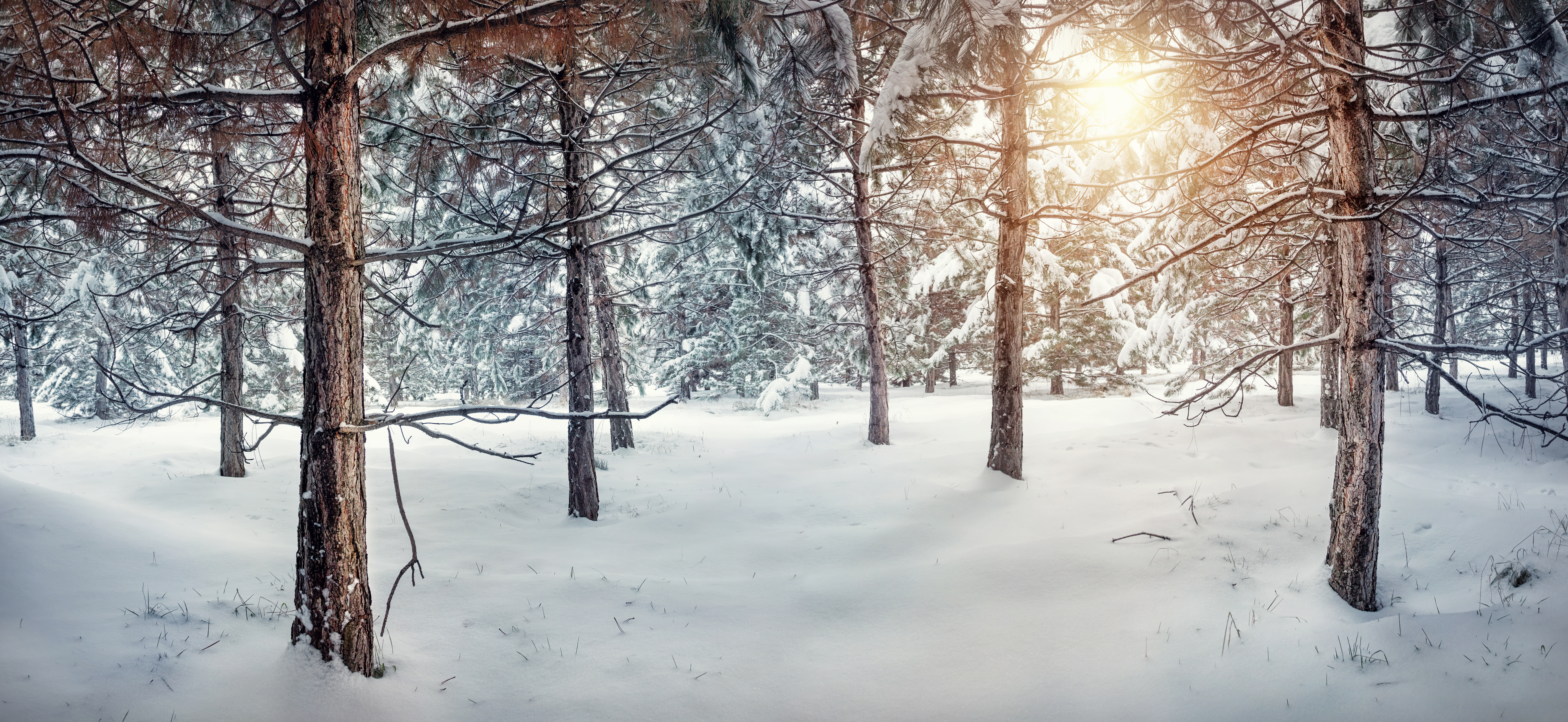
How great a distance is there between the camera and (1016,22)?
5191mm

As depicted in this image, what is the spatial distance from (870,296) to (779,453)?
362 cm

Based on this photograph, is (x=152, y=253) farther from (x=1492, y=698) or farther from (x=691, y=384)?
(x=691, y=384)

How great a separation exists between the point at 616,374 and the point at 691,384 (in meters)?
16.9

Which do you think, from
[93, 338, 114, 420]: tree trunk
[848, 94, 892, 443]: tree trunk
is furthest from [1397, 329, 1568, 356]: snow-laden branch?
[93, 338, 114, 420]: tree trunk

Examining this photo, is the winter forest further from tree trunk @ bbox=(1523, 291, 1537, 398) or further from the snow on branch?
tree trunk @ bbox=(1523, 291, 1537, 398)

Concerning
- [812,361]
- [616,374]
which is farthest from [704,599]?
[812,361]

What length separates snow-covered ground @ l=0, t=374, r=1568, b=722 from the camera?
4.12 metres

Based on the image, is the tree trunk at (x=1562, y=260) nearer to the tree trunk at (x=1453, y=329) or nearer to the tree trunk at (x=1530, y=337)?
the tree trunk at (x=1530, y=337)

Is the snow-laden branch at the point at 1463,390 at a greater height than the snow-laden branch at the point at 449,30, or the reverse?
the snow-laden branch at the point at 449,30

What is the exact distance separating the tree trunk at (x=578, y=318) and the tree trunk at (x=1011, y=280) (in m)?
5.14

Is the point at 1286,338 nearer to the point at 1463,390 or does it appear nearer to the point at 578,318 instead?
the point at 1463,390

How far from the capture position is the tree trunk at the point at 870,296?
12336 mm

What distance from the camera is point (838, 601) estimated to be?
5.77 metres


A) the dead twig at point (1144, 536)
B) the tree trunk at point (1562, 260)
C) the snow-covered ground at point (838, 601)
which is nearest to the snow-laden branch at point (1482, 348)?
the snow-covered ground at point (838, 601)
